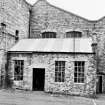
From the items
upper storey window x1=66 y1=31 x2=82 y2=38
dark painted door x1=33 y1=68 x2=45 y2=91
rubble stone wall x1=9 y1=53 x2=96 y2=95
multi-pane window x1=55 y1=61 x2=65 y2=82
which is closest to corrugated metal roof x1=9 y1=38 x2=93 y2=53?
rubble stone wall x1=9 y1=53 x2=96 y2=95

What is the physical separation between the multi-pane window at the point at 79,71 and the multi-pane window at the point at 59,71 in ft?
3.16

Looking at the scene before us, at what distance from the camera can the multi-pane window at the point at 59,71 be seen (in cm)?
1678

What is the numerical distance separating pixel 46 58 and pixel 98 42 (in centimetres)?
813

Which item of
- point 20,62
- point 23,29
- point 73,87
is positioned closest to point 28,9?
point 23,29

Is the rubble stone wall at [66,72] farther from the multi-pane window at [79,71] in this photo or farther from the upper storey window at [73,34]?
the upper storey window at [73,34]

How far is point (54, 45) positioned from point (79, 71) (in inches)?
129

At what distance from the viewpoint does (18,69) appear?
17.4m

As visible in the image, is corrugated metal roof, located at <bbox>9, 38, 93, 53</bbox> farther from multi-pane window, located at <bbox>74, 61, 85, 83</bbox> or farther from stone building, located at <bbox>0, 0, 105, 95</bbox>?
multi-pane window, located at <bbox>74, 61, 85, 83</bbox>

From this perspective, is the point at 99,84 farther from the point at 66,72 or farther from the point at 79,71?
the point at 66,72

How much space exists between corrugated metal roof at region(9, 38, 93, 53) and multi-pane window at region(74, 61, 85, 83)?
1030mm

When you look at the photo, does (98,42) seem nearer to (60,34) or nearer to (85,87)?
(60,34)

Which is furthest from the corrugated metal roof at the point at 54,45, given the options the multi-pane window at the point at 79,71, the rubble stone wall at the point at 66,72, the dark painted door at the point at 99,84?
the dark painted door at the point at 99,84

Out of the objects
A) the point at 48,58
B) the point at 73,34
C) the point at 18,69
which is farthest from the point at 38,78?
the point at 73,34

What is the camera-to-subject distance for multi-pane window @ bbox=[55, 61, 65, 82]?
1678cm
